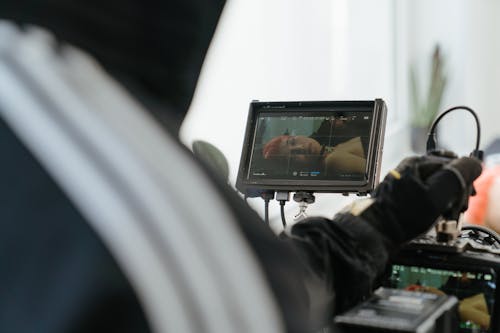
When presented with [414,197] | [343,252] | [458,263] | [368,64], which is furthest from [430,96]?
[343,252]

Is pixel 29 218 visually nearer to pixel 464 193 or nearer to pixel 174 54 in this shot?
pixel 174 54

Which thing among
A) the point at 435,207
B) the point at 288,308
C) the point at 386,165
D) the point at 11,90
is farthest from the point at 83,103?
the point at 386,165

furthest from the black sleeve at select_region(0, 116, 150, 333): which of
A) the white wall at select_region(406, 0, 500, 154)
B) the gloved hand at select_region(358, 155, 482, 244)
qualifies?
the white wall at select_region(406, 0, 500, 154)

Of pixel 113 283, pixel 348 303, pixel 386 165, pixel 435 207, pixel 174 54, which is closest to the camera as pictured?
pixel 113 283

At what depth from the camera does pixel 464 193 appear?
3.27ft

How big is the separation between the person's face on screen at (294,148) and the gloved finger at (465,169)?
458 millimetres

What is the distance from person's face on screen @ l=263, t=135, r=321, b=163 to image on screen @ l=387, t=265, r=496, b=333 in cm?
45

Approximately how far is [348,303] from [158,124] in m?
0.45

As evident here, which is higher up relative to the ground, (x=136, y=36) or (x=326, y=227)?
(x=136, y=36)

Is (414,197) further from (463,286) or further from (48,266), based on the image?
(48,266)

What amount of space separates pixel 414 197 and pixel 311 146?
0.56 meters

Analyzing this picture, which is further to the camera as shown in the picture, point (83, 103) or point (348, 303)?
point (348, 303)

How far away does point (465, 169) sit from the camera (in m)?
1.01

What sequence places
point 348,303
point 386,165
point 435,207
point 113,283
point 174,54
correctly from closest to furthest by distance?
point 113,283 < point 174,54 < point 348,303 < point 435,207 < point 386,165
